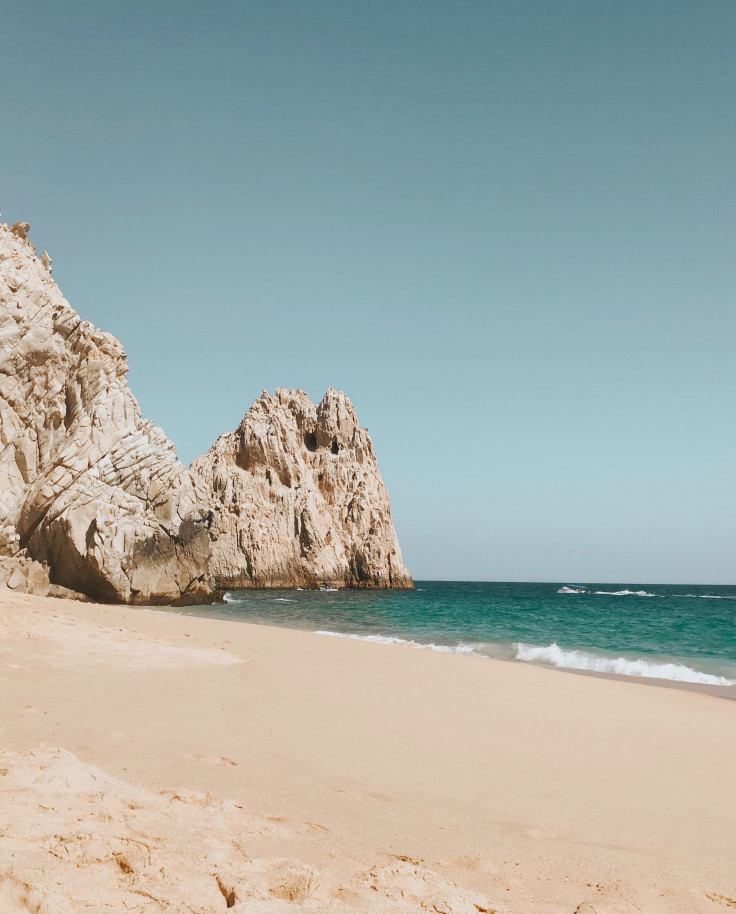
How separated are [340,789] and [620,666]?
13454mm

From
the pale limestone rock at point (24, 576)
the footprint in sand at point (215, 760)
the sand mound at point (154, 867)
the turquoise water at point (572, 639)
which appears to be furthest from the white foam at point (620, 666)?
the pale limestone rock at point (24, 576)

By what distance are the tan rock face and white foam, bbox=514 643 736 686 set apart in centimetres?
5061

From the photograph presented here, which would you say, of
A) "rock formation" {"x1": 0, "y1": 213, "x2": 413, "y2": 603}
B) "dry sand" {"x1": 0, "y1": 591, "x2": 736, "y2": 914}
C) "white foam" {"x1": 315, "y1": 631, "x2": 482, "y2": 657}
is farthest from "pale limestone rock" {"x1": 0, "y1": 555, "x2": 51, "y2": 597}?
"dry sand" {"x1": 0, "y1": 591, "x2": 736, "y2": 914}

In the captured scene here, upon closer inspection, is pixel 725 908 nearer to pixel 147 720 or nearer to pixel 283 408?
pixel 147 720

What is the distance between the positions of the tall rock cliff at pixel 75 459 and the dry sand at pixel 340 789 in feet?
50.5

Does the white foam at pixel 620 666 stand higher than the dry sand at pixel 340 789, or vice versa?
the dry sand at pixel 340 789

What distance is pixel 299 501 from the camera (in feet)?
224

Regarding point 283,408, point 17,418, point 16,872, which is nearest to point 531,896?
point 16,872

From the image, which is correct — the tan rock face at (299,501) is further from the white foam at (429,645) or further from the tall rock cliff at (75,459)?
the white foam at (429,645)

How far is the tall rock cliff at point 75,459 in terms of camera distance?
23.4 metres

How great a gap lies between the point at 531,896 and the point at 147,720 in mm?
3957

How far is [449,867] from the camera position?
3152 millimetres

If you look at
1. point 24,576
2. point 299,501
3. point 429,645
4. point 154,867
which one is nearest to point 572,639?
point 429,645

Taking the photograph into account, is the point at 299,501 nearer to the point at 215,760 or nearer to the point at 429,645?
the point at 429,645
